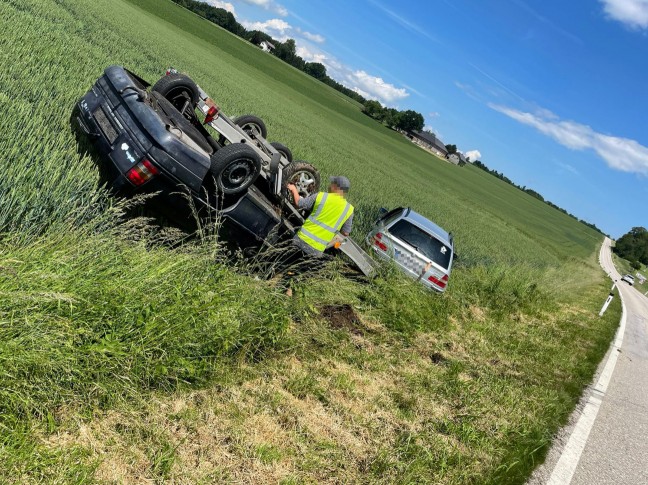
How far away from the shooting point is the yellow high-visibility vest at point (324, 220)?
6.27 metres

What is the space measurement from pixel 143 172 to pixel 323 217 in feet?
7.26

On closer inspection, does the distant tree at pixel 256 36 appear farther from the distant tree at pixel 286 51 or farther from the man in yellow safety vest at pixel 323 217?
the man in yellow safety vest at pixel 323 217

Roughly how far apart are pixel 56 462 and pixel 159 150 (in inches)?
127

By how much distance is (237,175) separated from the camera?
5.87 metres

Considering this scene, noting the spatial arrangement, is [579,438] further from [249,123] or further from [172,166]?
[249,123]

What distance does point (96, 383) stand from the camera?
3068mm

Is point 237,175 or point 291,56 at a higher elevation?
point 291,56

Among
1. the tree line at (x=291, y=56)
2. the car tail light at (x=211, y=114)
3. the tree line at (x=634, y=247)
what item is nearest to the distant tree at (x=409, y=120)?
the tree line at (x=291, y=56)

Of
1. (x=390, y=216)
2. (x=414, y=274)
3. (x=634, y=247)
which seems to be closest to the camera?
(x=414, y=274)

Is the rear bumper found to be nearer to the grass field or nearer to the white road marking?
the grass field

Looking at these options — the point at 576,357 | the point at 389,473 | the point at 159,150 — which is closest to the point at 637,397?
the point at 576,357

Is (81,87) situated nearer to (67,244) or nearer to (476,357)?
(67,244)

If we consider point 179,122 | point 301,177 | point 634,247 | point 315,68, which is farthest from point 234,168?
point 315,68

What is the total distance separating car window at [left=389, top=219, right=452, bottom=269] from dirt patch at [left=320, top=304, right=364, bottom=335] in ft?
9.27
